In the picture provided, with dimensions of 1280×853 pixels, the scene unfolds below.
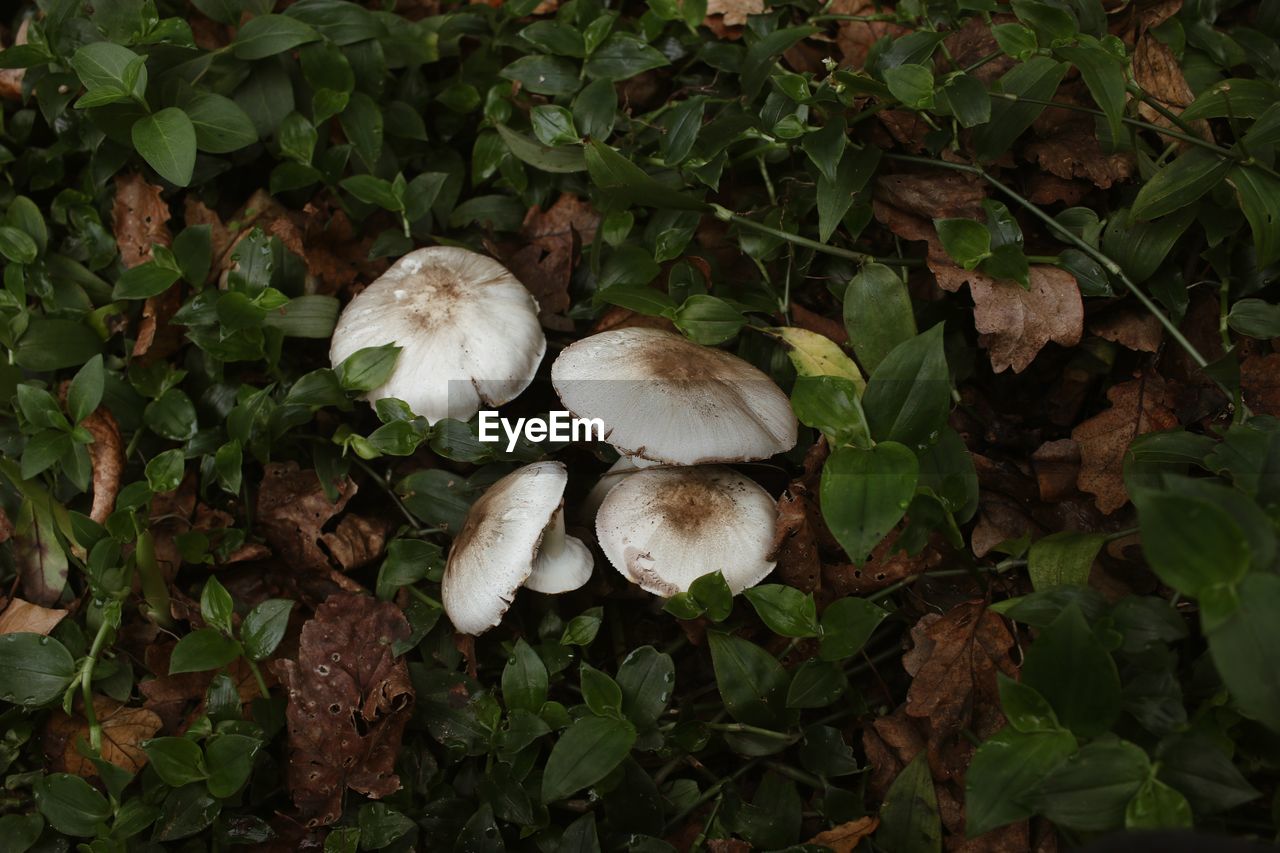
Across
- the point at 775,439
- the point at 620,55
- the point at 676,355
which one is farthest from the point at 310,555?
the point at 620,55

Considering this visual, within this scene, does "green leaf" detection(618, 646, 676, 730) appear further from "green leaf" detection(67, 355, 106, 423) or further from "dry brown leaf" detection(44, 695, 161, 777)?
"green leaf" detection(67, 355, 106, 423)

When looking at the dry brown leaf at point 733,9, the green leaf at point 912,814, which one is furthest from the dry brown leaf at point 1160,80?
the green leaf at point 912,814

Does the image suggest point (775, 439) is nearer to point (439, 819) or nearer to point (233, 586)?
point (439, 819)

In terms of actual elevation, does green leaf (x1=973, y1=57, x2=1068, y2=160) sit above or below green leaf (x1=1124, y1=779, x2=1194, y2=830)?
above

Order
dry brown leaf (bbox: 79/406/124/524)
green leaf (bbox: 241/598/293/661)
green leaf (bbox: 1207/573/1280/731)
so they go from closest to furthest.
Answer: green leaf (bbox: 1207/573/1280/731)
green leaf (bbox: 241/598/293/661)
dry brown leaf (bbox: 79/406/124/524)

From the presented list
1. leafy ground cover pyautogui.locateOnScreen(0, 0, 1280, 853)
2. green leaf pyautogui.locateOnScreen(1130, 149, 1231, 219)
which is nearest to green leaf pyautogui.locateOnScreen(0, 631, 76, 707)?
leafy ground cover pyautogui.locateOnScreen(0, 0, 1280, 853)

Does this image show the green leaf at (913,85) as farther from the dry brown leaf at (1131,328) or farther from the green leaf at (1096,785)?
the green leaf at (1096,785)
